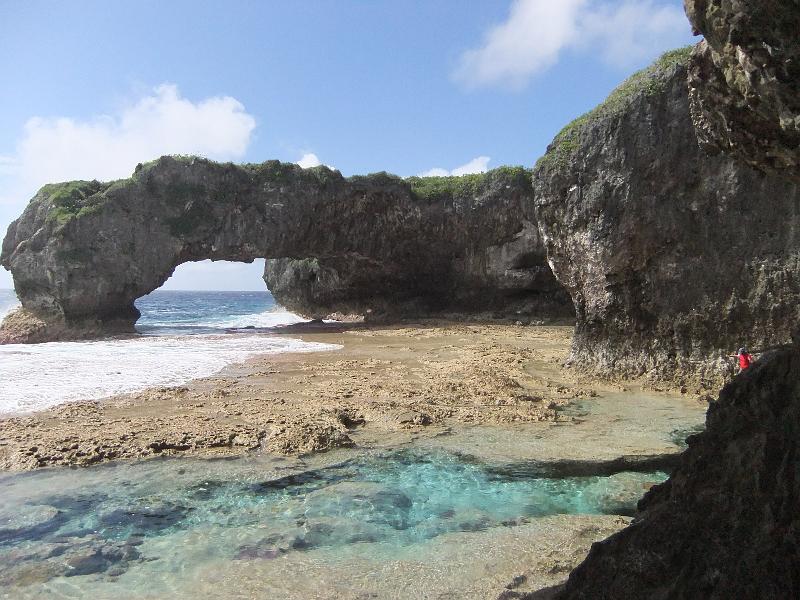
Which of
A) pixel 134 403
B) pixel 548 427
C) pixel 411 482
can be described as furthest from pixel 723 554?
pixel 134 403

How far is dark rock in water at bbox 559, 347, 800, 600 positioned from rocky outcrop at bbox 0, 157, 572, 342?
22996mm

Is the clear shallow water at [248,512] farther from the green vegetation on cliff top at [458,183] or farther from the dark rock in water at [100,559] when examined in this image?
the green vegetation on cliff top at [458,183]

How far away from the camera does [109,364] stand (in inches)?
530

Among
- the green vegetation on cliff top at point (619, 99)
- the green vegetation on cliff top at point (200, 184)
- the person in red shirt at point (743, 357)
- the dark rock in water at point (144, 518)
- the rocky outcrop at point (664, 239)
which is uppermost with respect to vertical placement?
the green vegetation on cliff top at point (200, 184)

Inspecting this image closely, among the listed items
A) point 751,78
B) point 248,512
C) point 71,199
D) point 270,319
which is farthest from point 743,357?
point 270,319

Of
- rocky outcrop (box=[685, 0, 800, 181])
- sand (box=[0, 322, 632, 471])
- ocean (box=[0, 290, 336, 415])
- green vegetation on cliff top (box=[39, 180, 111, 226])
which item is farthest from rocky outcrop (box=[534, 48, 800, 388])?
green vegetation on cliff top (box=[39, 180, 111, 226])

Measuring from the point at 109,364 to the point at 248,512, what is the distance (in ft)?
33.5

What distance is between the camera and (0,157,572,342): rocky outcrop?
22828mm

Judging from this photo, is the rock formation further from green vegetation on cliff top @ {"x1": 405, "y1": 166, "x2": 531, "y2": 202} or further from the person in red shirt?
green vegetation on cliff top @ {"x1": 405, "y1": 166, "x2": 531, "y2": 202}

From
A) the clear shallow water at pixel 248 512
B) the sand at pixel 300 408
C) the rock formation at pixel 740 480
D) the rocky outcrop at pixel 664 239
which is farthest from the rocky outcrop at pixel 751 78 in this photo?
the rocky outcrop at pixel 664 239

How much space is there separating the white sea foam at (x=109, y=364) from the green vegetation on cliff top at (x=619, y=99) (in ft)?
28.5

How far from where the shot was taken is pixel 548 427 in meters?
7.57

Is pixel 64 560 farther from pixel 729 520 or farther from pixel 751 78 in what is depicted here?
pixel 751 78

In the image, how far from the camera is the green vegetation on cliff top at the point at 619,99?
9.75 metres
